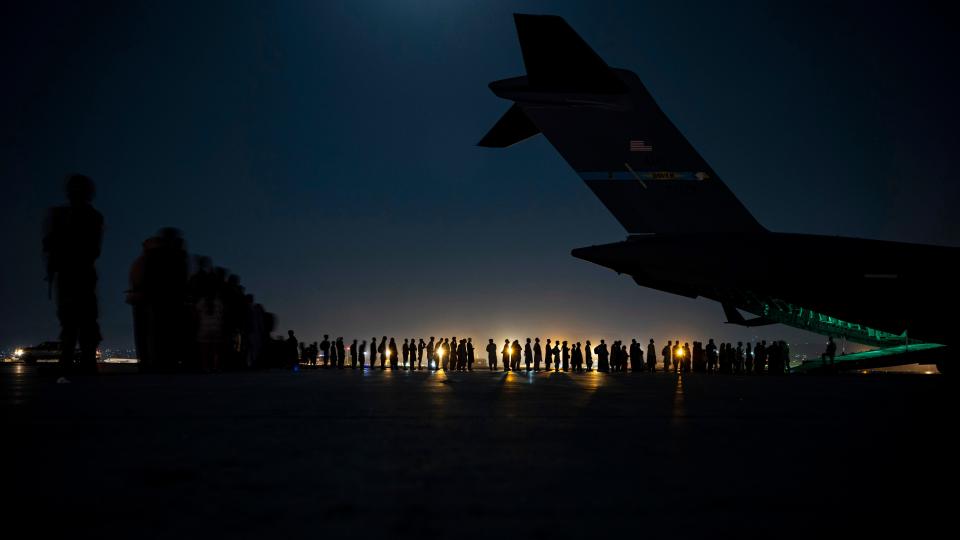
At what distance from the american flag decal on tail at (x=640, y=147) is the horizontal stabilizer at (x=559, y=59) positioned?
0.77 m

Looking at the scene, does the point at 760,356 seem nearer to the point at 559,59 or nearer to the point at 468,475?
the point at 559,59

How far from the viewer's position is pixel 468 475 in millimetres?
2314

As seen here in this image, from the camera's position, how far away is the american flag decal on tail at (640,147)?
9320 millimetres

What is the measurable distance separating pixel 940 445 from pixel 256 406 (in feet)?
14.5

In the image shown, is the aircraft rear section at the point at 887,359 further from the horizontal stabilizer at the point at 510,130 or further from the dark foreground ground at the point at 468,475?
the dark foreground ground at the point at 468,475

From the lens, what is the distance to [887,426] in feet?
13.2

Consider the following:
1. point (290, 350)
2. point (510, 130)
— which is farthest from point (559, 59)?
point (290, 350)

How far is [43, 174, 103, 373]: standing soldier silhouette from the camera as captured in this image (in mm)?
8383

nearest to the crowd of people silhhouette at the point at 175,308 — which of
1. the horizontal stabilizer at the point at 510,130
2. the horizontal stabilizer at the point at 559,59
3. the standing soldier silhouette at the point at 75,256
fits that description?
the standing soldier silhouette at the point at 75,256

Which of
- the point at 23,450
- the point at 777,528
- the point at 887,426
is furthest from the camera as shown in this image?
the point at 887,426

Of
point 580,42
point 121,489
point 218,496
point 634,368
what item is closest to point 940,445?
point 218,496

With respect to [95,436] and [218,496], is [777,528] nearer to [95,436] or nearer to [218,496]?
[218,496]

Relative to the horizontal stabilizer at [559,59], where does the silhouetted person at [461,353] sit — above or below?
below

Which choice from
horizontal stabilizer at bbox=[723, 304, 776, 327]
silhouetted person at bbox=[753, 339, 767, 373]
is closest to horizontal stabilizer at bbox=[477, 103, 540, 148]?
horizontal stabilizer at bbox=[723, 304, 776, 327]
